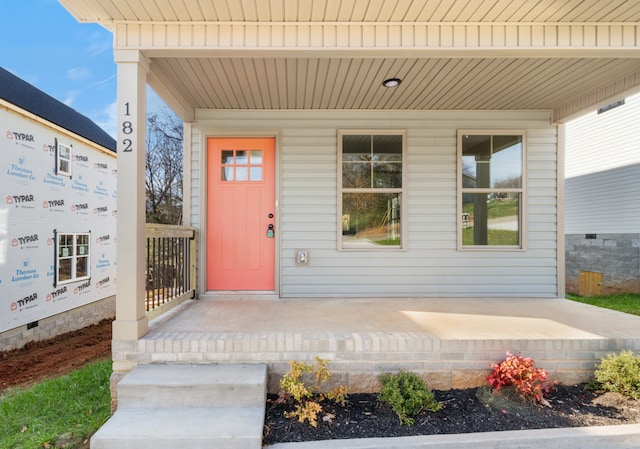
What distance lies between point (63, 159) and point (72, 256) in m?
1.89

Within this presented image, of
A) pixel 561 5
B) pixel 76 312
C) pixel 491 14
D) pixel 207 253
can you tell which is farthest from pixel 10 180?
pixel 561 5

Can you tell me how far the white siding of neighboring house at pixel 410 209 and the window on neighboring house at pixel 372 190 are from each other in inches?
4.4

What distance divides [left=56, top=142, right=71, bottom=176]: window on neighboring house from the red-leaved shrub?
24.0ft

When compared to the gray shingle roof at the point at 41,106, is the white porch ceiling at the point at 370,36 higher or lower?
lower

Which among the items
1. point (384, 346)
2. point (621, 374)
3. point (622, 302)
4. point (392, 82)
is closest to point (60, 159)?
point (392, 82)

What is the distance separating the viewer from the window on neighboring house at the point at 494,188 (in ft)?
13.8

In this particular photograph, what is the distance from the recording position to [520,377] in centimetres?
221

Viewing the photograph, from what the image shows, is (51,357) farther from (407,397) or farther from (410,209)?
(410,209)

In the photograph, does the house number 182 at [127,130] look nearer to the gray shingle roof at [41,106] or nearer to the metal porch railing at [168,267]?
the metal porch railing at [168,267]

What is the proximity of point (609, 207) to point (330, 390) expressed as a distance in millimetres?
9177

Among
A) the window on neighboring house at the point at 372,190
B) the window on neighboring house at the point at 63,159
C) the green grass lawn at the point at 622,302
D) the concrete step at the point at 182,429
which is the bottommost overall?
the green grass lawn at the point at 622,302

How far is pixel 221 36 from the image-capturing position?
250cm

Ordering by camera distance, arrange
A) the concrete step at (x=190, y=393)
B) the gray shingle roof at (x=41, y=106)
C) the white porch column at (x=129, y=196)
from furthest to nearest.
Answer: the gray shingle roof at (x=41, y=106)
the white porch column at (x=129, y=196)
the concrete step at (x=190, y=393)

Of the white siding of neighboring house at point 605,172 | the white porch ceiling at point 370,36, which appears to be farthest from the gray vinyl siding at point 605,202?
the white porch ceiling at point 370,36
